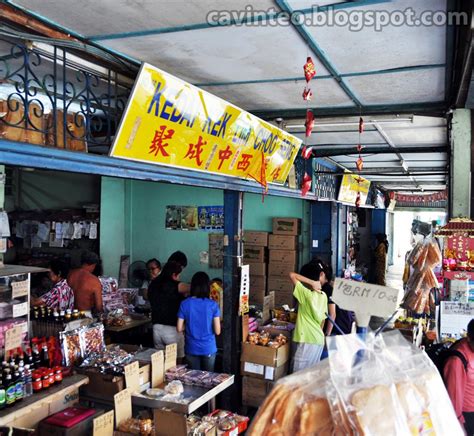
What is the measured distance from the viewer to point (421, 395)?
1604mm

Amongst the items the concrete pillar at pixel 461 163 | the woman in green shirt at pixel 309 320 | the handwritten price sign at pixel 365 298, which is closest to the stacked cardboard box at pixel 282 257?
the woman in green shirt at pixel 309 320

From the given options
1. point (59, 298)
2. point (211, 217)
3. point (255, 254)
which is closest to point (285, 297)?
point (255, 254)

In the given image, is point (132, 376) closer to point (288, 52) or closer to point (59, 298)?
point (59, 298)

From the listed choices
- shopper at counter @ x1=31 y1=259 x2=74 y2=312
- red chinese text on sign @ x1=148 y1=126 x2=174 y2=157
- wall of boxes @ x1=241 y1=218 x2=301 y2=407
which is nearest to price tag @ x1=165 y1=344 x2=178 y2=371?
shopper at counter @ x1=31 y1=259 x2=74 y2=312

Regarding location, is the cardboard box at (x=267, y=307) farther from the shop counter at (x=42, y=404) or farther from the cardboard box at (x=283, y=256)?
the shop counter at (x=42, y=404)

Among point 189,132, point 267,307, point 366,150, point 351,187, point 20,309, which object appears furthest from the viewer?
point 351,187

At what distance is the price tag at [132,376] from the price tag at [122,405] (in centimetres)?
12

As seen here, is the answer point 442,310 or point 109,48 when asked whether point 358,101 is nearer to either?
point 442,310

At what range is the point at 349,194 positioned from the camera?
37.2ft

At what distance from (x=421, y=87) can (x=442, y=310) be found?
229cm

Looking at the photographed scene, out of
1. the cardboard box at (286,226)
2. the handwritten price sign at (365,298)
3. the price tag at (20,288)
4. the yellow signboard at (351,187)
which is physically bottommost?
the price tag at (20,288)

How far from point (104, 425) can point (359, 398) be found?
269 cm

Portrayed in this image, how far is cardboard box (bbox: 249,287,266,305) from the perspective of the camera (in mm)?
9688

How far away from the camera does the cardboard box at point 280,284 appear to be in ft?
31.6
